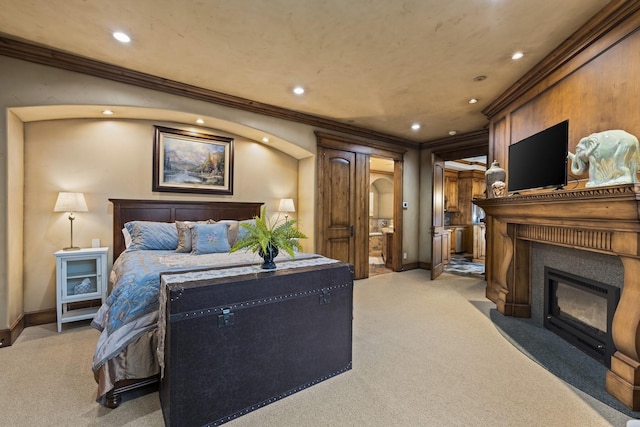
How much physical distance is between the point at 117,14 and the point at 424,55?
8.52 feet

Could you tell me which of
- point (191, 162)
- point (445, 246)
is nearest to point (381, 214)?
point (445, 246)

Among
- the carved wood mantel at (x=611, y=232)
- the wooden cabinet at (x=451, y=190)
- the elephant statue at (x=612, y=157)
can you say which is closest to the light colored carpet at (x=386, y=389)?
the carved wood mantel at (x=611, y=232)

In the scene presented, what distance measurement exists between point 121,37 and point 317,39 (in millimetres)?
1698

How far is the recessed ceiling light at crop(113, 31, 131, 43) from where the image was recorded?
2373mm

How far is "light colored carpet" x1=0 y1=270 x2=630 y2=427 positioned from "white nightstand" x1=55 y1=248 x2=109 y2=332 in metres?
0.16

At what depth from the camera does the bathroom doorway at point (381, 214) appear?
6.49 m

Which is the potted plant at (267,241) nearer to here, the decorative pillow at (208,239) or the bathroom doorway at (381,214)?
the decorative pillow at (208,239)

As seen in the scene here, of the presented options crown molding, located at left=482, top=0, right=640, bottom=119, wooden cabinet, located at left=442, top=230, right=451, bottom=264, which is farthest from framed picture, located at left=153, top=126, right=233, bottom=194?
wooden cabinet, located at left=442, top=230, right=451, bottom=264

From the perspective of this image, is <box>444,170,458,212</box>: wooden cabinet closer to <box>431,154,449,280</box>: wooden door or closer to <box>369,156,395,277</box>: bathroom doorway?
<box>369,156,395,277</box>: bathroom doorway

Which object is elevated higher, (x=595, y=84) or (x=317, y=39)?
(x=317, y=39)

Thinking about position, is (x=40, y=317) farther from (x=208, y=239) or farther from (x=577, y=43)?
(x=577, y=43)

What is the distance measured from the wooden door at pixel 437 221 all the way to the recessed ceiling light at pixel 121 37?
4.73 metres

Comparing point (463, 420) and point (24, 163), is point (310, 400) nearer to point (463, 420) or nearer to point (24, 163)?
point (463, 420)

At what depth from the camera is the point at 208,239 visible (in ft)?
10.2
